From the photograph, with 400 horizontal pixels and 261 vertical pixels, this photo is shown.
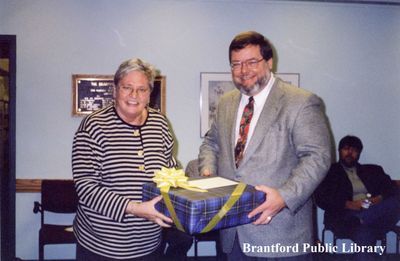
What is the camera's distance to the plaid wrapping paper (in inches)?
50.3

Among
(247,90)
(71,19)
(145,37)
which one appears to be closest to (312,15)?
(145,37)

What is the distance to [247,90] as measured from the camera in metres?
1.71

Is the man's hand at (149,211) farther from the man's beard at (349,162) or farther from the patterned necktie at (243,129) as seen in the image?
the man's beard at (349,162)

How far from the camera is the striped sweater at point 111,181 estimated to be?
1574 mm

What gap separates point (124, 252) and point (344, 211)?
2.73 m

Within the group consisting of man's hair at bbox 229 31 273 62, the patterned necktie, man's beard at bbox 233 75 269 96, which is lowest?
the patterned necktie

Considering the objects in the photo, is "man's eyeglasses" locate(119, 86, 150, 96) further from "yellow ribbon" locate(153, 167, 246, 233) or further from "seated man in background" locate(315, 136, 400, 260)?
"seated man in background" locate(315, 136, 400, 260)

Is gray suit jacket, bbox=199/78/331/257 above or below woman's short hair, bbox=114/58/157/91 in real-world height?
below

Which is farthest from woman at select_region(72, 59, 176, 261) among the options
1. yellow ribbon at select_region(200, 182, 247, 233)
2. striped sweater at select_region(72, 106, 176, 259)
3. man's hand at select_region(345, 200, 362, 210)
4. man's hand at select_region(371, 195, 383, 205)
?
man's hand at select_region(371, 195, 383, 205)

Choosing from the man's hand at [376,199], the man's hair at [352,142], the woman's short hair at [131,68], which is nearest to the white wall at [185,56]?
the man's hair at [352,142]

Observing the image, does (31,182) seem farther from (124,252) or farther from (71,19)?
(124,252)

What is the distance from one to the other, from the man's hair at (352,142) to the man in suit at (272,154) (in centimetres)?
265

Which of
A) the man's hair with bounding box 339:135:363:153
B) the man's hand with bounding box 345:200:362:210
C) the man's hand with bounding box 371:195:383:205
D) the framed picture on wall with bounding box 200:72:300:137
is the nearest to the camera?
the man's hand with bounding box 345:200:362:210

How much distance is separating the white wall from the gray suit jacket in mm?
2671
